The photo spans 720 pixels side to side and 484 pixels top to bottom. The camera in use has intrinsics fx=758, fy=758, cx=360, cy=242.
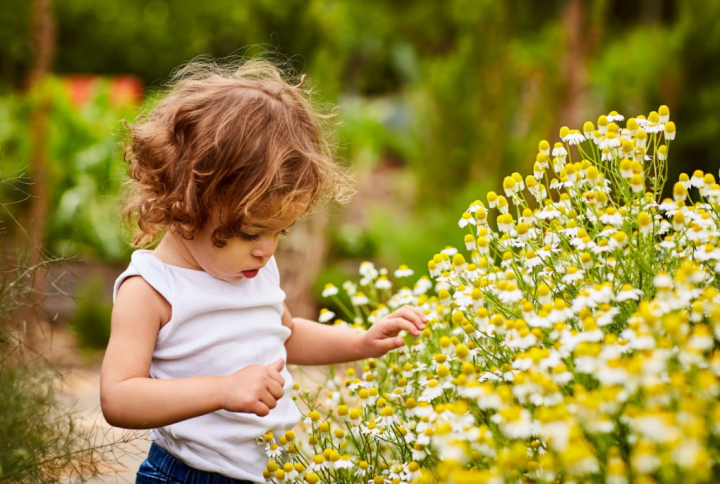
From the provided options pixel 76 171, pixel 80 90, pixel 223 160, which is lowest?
pixel 223 160

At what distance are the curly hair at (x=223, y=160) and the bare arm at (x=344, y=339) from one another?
353 mm

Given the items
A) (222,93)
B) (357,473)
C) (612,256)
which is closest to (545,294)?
(612,256)

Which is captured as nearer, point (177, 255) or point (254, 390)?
point (254, 390)

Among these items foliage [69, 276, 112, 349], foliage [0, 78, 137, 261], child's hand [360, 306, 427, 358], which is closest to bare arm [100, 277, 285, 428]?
child's hand [360, 306, 427, 358]

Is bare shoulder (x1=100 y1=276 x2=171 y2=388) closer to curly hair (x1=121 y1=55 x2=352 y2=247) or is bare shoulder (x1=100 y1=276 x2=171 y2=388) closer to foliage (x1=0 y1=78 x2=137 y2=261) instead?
curly hair (x1=121 y1=55 x2=352 y2=247)

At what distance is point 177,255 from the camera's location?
69.2 inches

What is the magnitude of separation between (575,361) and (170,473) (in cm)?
102

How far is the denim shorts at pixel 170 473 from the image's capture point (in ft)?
5.68

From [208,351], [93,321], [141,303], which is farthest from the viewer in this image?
[93,321]

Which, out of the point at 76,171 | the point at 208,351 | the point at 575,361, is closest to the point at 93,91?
the point at 76,171

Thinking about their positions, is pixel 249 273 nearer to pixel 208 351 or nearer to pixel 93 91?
pixel 208 351

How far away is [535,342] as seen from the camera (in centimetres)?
125

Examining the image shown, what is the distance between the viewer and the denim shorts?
1731 millimetres

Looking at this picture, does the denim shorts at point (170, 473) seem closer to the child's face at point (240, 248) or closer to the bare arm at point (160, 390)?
the bare arm at point (160, 390)
